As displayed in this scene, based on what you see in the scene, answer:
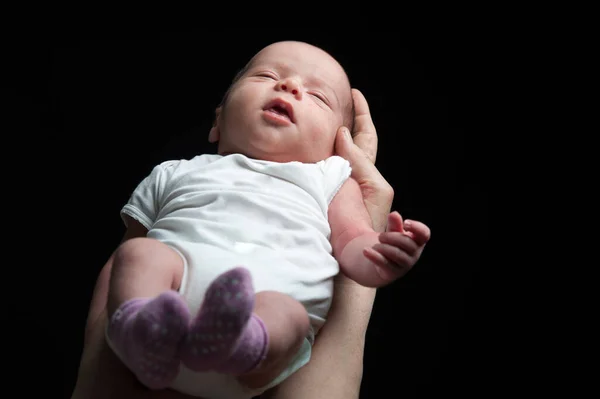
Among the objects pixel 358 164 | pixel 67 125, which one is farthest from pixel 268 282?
pixel 67 125

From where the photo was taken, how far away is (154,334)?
3.05 feet

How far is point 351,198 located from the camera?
A: 144 cm

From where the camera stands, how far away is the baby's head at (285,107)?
4.70 ft

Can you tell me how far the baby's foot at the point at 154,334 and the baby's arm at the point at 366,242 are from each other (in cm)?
36

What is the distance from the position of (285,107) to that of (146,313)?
0.62 m

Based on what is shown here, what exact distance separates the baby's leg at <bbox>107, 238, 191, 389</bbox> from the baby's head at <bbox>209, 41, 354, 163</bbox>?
38cm

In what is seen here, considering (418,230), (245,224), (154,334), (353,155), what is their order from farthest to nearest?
(353,155) → (245,224) → (418,230) → (154,334)

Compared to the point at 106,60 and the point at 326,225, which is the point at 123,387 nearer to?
the point at 326,225

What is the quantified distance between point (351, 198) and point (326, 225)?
0.35 feet

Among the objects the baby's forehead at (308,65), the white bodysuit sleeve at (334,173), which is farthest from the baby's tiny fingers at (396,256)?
the baby's forehead at (308,65)

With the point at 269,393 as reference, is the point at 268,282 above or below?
above

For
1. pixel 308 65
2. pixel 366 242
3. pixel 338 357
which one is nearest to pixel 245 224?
pixel 366 242

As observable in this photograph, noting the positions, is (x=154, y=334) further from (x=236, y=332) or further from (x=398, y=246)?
(x=398, y=246)

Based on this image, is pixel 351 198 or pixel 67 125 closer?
pixel 351 198
